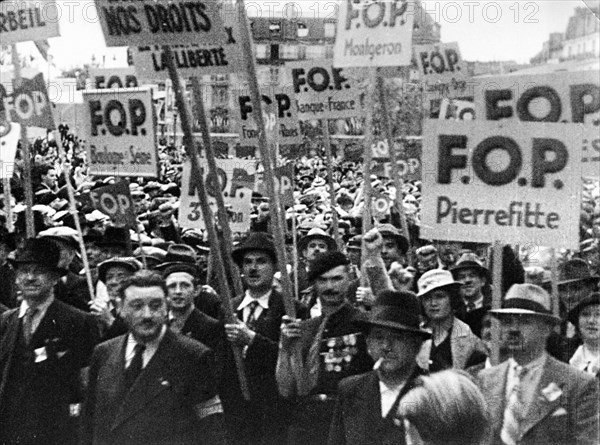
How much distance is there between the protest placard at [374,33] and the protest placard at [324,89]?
9.62ft

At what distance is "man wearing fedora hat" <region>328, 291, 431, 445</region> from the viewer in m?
4.87

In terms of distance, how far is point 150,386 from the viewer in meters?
5.29

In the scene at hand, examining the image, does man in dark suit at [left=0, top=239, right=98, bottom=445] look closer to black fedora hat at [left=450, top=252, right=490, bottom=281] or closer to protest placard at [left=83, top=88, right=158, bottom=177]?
protest placard at [left=83, top=88, right=158, bottom=177]

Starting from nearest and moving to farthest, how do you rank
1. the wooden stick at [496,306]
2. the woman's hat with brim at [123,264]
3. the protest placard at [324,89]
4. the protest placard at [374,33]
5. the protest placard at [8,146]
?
the wooden stick at [496,306]
the woman's hat with brim at [123,264]
the protest placard at [374,33]
the protest placard at [8,146]
the protest placard at [324,89]

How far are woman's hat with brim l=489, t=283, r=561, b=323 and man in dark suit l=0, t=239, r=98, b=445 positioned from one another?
2235 mm

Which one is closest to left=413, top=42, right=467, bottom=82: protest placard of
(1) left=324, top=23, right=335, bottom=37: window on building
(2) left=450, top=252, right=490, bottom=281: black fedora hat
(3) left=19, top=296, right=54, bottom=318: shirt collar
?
(2) left=450, top=252, right=490, bottom=281: black fedora hat

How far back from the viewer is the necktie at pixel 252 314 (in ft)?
22.4

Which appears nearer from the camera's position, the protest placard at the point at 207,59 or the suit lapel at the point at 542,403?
the suit lapel at the point at 542,403

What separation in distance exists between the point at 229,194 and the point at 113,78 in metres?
2.71

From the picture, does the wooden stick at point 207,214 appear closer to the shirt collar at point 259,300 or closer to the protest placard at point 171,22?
the protest placard at point 171,22

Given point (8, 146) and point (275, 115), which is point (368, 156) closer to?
point (8, 146)

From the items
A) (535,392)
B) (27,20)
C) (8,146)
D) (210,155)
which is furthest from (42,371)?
(8,146)

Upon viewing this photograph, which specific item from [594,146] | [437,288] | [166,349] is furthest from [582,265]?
[166,349]

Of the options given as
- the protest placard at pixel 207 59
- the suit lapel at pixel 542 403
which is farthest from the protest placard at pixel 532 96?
the suit lapel at pixel 542 403
